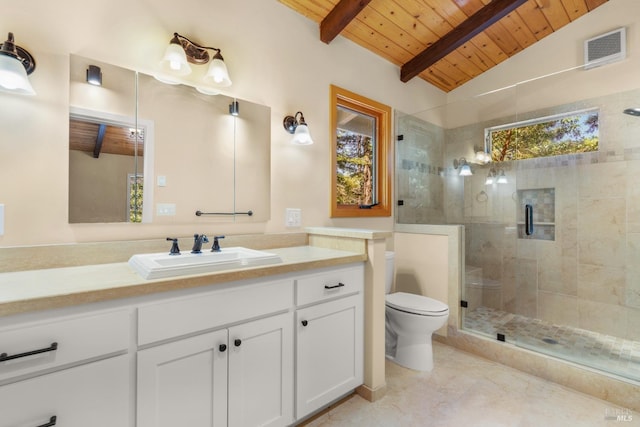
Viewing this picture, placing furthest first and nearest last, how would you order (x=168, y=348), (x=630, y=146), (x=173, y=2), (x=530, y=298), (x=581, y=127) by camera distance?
(x=530, y=298), (x=581, y=127), (x=630, y=146), (x=173, y=2), (x=168, y=348)

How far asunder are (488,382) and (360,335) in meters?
0.99

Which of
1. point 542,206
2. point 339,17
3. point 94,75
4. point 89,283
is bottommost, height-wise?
point 89,283

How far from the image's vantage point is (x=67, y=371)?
0.89m

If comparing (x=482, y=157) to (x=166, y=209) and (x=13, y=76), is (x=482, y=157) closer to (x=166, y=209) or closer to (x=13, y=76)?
(x=166, y=209)

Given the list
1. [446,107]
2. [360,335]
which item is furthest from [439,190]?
[360,335]

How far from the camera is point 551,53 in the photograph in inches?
114

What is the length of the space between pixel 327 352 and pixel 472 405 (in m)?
0.94

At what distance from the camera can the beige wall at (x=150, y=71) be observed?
4.08ft

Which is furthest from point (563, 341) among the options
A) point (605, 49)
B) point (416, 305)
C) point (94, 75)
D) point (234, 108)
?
point (94, 75)

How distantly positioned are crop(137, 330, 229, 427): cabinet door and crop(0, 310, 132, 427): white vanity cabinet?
6 cm

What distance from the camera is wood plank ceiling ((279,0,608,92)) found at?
7.26 feet

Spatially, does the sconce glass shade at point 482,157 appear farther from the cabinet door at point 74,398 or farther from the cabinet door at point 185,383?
the cabinet door at point 74,398

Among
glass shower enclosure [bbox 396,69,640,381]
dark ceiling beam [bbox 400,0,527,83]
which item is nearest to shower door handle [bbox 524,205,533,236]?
glass shower enclosure [bbox 396,69,640,381]

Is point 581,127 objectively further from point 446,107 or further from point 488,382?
point 488,382
